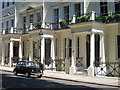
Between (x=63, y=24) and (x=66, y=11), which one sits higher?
(x=66, y=11)

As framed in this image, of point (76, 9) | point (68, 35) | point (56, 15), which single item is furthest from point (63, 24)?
point (56, 15)

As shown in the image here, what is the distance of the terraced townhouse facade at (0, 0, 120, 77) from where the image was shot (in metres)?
22.5

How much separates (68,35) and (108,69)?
22.6 feet

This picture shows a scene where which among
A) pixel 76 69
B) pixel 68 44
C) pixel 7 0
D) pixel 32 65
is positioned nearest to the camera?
pixel 32 65

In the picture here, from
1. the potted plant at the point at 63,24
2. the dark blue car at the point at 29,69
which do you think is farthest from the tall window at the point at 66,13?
the dark blue car at the point at 29,69

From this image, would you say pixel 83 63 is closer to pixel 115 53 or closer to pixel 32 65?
pixel 115 53

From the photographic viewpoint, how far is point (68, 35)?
90.3 ft

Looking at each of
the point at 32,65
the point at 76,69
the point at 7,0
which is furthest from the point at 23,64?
the point at 7,0

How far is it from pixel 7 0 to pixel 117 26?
23318 millimetres

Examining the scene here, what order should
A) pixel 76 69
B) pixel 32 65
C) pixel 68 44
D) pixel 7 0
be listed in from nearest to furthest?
pixel 32 65
pixel 76 69
pixel 68 44
pixel 7 0

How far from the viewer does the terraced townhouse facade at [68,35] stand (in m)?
22.5

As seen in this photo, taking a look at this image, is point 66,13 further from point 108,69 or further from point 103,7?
point 108,69

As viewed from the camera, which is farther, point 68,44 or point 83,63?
point 68,44

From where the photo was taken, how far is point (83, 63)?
81.4 feet
